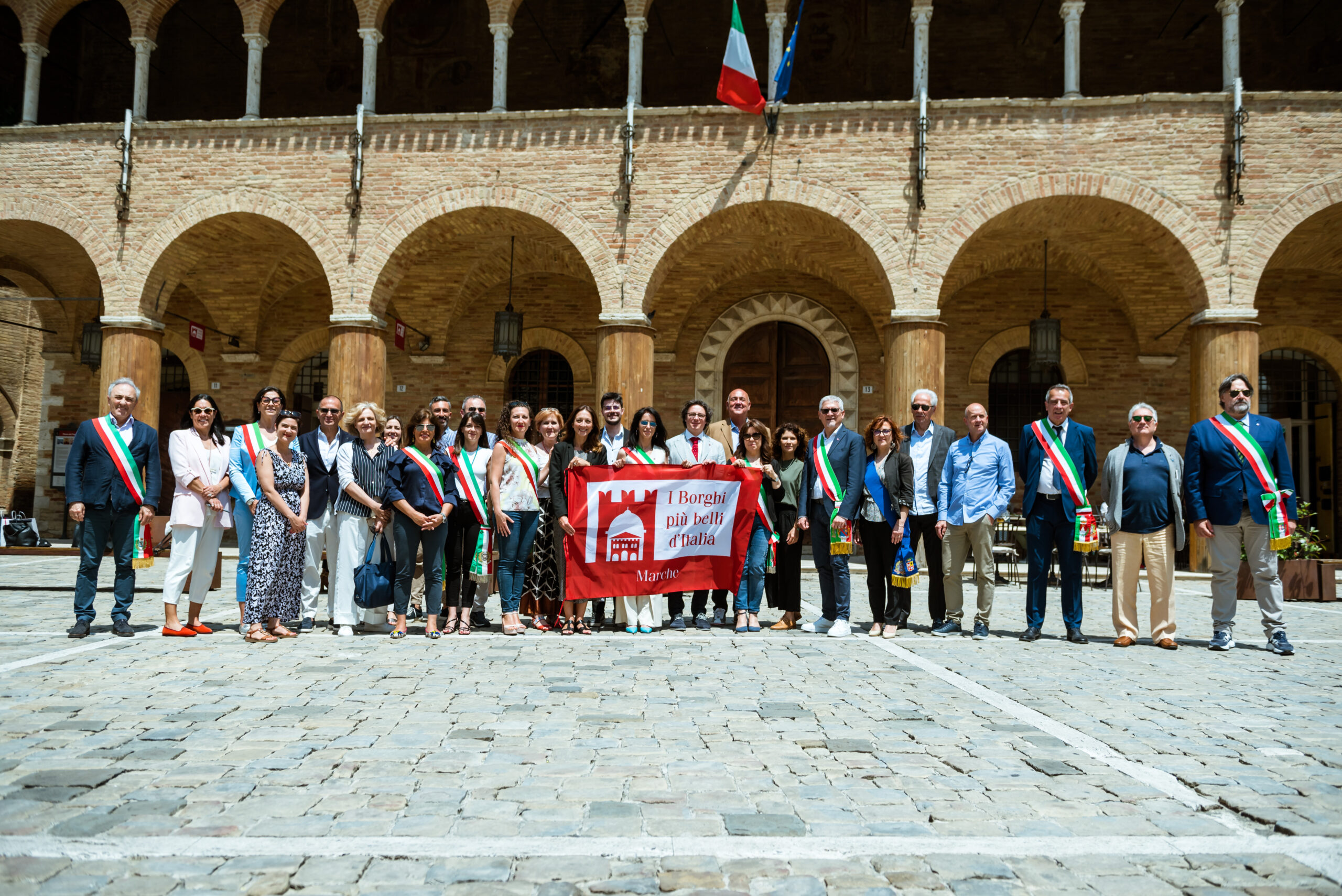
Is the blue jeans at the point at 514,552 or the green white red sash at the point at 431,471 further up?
the green white red sash at the point at 431,471

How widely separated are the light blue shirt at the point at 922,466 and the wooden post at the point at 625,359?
7.42 m

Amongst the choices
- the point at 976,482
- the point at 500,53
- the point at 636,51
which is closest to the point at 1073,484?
the point at 976,482

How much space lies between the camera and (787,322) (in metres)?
19.2

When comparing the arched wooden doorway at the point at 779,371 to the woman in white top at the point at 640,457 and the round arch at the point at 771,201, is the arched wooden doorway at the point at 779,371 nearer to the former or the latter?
the round arch at the point at 771,201

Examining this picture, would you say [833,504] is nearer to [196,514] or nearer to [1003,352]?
[196,514]

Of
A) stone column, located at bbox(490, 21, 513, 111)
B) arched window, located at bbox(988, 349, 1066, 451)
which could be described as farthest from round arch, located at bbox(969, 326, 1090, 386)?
stone column, located at bbox(490, 21, 513, 111)

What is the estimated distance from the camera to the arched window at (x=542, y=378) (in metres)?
20.2

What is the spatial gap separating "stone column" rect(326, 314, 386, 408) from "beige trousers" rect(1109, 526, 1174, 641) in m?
11.8

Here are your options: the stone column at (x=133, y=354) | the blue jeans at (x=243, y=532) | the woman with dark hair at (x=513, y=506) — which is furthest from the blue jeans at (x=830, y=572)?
the stone column at (x=133, y=354)

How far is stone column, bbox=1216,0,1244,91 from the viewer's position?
47.4ft

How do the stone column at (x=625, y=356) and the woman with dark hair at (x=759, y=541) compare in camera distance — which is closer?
the woman with dark hair at (x=759, y=541)

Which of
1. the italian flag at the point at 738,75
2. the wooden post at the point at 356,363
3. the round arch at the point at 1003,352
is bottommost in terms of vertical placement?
the wooden post at the point at 356,363

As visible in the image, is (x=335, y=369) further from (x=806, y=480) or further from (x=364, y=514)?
(x=806, y=480)

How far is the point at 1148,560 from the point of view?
296 inches
